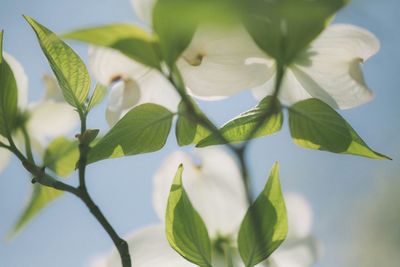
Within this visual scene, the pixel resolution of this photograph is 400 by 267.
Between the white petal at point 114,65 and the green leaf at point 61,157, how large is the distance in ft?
0.64

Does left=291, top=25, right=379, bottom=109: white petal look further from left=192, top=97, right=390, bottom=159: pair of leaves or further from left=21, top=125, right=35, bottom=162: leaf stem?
left=21, top=125, right=35, bottom=162: leaf stem

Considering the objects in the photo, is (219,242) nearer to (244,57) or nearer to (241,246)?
(241,246)

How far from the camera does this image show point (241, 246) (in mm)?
479

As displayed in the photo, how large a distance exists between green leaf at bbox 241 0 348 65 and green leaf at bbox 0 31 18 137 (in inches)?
9.7

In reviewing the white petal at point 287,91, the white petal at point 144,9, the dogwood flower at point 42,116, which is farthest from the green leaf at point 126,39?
the dogwood flower at point 42,116

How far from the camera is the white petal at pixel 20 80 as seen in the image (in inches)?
21.9

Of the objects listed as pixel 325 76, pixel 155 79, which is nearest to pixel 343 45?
pixel 325 76

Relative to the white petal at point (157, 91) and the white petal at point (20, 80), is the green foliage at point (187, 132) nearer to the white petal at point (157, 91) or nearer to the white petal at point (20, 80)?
the white petal at point (157, 91)

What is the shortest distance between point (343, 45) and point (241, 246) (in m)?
0.18

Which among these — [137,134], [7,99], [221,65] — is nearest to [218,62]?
[221,65]

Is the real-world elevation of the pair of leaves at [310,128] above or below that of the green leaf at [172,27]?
below

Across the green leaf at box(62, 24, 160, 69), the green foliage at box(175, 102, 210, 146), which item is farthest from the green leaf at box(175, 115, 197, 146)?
the green leaf at box(62, 24, 160, 69)

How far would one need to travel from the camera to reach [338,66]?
0.45m

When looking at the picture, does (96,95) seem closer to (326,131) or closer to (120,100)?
(120,100)
